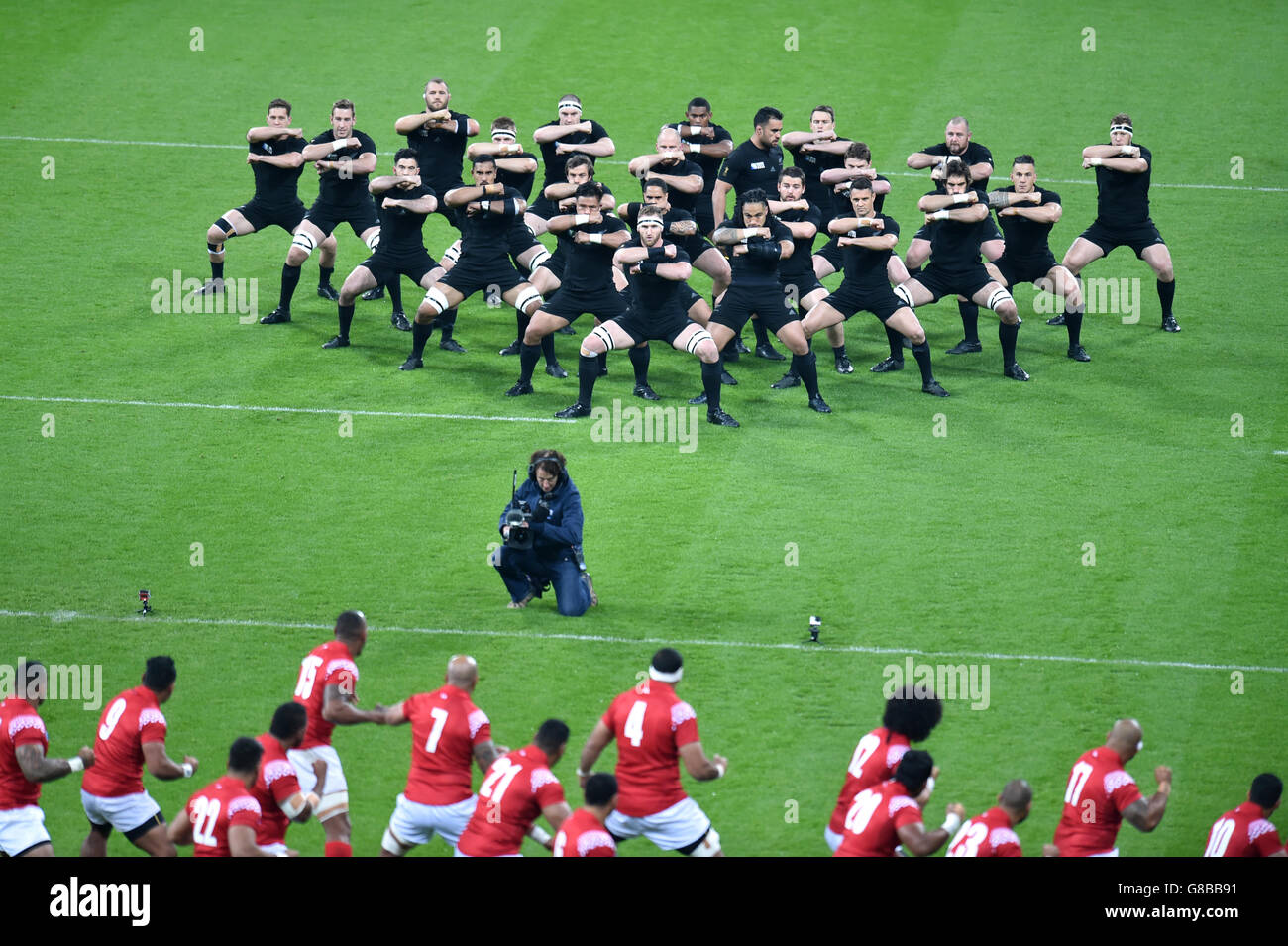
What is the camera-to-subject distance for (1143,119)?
981 inches

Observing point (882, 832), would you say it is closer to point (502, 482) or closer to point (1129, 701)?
point (1129, 701)

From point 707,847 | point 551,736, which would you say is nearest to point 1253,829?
point 707,847

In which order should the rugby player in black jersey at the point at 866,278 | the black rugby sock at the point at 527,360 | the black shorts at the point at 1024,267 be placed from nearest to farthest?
the rugby player in black jersey at the point at 866,278, the black rugby sock at the point at 527,360, the black shorts at the point at 1024,267

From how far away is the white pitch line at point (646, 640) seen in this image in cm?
1258

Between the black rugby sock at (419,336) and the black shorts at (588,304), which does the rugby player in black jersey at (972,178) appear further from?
the black rugby sock at (419,336)

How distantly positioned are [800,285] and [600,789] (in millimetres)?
10005

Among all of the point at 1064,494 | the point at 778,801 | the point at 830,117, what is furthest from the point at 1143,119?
the point at 778,801

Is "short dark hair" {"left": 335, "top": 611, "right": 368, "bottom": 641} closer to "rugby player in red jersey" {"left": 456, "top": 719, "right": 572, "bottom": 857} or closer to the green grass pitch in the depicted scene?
the green grass pitch

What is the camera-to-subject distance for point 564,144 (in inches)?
758

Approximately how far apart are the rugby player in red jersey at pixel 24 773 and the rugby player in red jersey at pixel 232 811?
1.03 m

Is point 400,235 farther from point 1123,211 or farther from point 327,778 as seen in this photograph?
point 327,778

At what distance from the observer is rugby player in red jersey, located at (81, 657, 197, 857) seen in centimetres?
990

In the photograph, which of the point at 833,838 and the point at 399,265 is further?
Answer: the point at 399,265

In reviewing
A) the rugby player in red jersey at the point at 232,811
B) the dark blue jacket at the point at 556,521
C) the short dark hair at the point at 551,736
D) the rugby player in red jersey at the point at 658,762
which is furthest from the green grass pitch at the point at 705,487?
the short dark hair at the point at 551,736
